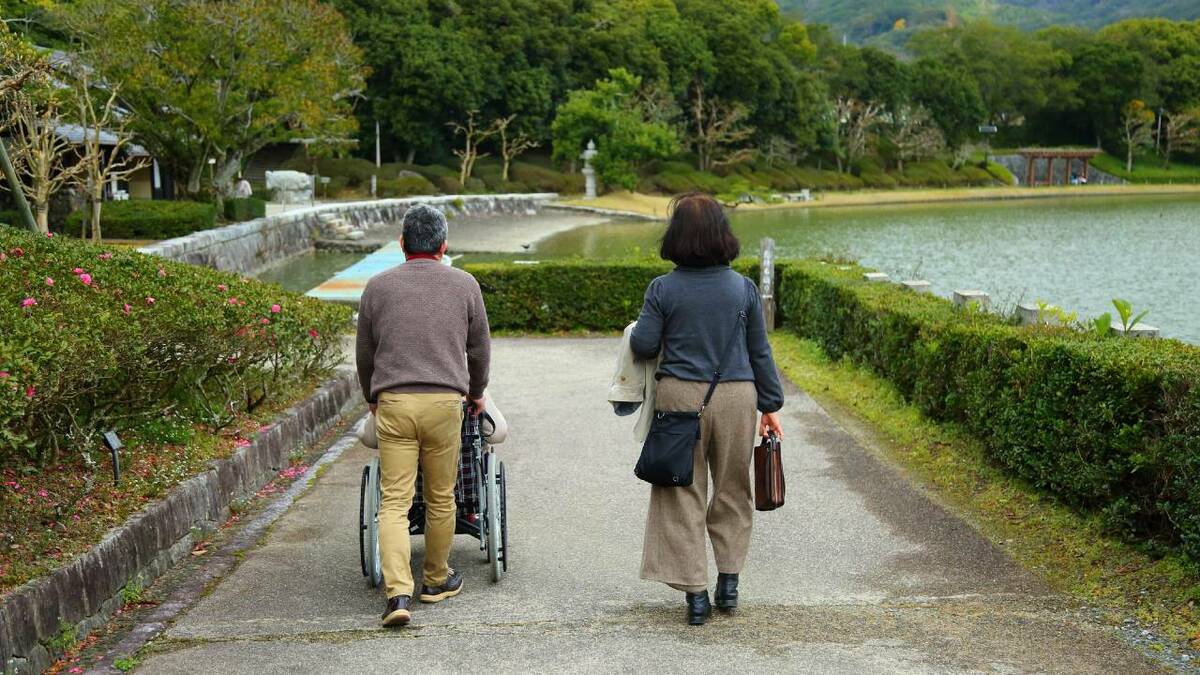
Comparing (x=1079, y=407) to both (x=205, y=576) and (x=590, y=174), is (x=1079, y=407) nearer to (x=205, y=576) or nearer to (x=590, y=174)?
(x=205, y=576)

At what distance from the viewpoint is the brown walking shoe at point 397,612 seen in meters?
4.27

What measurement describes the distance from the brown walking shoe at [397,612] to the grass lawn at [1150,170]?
83143 millimetres

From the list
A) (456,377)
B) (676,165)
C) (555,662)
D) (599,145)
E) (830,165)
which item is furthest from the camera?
(830,165)

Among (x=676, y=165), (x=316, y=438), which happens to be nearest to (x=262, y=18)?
(x=316, y=438)

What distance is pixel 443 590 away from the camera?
4691mm

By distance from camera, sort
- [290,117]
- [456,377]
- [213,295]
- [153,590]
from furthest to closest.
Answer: [290,117]
[213,295]
[153,590]
[456,377]

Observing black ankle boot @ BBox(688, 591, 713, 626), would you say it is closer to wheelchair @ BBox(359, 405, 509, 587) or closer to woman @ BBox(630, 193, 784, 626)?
woman @ BBox(630, 193, 784, 626)

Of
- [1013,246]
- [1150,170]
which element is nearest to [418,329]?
[1013,246]

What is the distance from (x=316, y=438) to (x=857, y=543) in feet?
12.7

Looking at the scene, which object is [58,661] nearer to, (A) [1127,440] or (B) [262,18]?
(A) [1127,440]

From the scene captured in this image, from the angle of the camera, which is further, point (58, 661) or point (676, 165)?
point (676, 165)

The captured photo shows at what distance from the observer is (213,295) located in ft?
23.0

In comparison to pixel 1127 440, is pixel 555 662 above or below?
below

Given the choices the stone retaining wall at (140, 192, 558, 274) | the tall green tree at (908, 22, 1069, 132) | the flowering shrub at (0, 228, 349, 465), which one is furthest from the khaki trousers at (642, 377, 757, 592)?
the tall green tree at (908, 22, 1069, 132)
